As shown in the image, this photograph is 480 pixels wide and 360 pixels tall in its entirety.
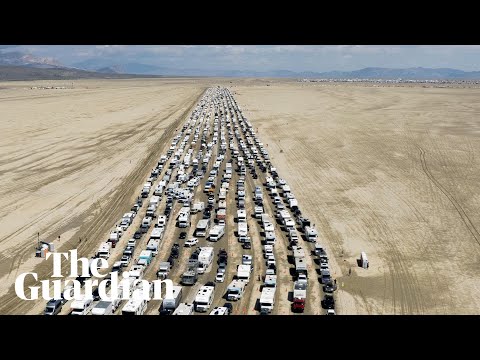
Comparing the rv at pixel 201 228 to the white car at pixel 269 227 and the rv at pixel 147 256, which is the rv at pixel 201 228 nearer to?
the white car at pixel 269 227

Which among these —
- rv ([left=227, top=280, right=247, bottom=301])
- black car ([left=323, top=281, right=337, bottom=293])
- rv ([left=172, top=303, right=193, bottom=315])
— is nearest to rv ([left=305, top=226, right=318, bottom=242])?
black car ([left=323, top=281, right=337, bottom=293])

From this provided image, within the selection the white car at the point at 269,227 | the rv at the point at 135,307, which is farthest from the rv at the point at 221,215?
the rv at the point at 135,307

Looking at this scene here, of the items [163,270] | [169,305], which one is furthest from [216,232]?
[169,305]
